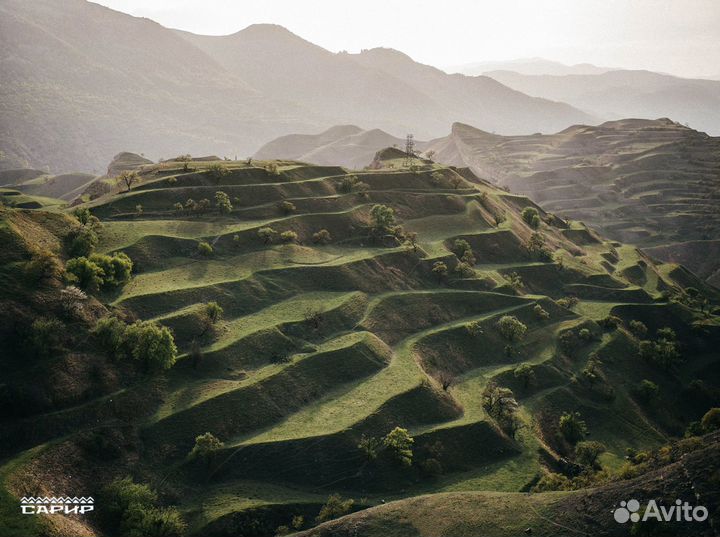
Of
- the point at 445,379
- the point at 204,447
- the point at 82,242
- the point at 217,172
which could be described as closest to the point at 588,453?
the point at 445,379

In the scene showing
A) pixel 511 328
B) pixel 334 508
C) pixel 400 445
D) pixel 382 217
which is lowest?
pixel 334 508

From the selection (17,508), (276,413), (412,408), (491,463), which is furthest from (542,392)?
(17,508)

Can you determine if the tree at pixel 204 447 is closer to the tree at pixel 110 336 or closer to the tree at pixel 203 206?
the tree at pixel 110 336

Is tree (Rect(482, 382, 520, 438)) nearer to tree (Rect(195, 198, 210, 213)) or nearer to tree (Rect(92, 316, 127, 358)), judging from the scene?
tree (Rect(92, 316, 127, 358))

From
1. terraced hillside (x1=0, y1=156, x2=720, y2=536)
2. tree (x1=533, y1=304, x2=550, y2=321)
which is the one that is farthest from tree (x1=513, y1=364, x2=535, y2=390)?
tree (x1=533, y1=304, x2=550, y2=321)

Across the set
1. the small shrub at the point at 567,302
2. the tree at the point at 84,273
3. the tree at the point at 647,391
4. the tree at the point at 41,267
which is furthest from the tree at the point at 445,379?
the tree at the point at 41,267

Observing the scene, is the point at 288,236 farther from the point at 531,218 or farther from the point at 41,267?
the point at 531,218
